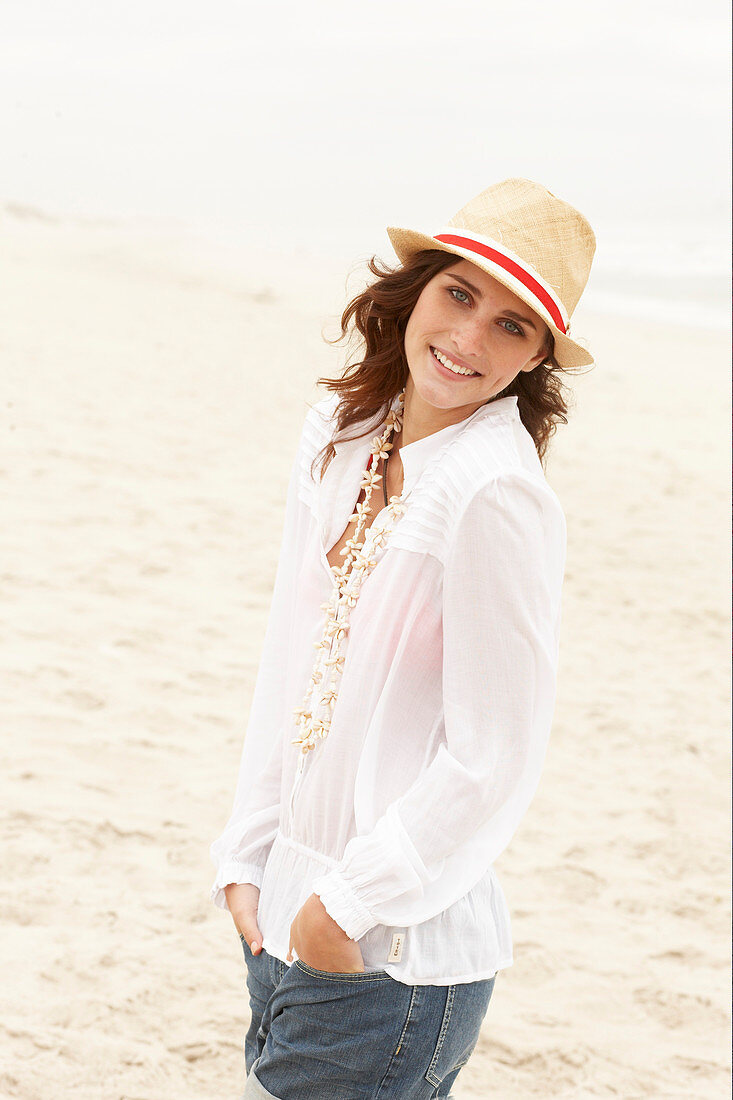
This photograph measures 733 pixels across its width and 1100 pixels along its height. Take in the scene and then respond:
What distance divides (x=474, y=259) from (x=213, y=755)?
3.32m

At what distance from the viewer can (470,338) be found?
1562 millimetres

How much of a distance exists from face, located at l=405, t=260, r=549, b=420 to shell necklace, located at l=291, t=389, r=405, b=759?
0.18 meters

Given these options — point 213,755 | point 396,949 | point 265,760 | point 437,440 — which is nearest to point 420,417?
point 437,440

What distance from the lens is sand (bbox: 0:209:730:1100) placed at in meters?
3.13

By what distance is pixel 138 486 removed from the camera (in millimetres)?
7422

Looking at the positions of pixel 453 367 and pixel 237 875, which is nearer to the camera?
pixel 453 367

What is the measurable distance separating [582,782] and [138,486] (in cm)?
386

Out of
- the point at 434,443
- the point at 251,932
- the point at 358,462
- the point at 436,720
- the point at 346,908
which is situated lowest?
the point at 251,932

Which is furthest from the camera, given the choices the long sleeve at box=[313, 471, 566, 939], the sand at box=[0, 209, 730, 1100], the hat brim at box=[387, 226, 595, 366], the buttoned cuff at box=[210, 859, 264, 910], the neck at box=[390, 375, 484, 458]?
the sand at box=[0, 209, 730, 1100]

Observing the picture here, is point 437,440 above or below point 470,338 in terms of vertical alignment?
below

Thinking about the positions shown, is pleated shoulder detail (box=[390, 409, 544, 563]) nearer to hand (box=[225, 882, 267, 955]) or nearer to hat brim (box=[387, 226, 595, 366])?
hat brim (box=[387, 226, 595, 366])

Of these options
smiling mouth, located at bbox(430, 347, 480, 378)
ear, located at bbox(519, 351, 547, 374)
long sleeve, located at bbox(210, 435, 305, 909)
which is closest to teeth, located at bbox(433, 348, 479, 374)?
smiling mouth, located at bbox(430, 347, 480, 378)

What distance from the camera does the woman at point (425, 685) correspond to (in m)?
1.45

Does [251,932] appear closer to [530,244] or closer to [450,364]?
Answer: [450,364]
